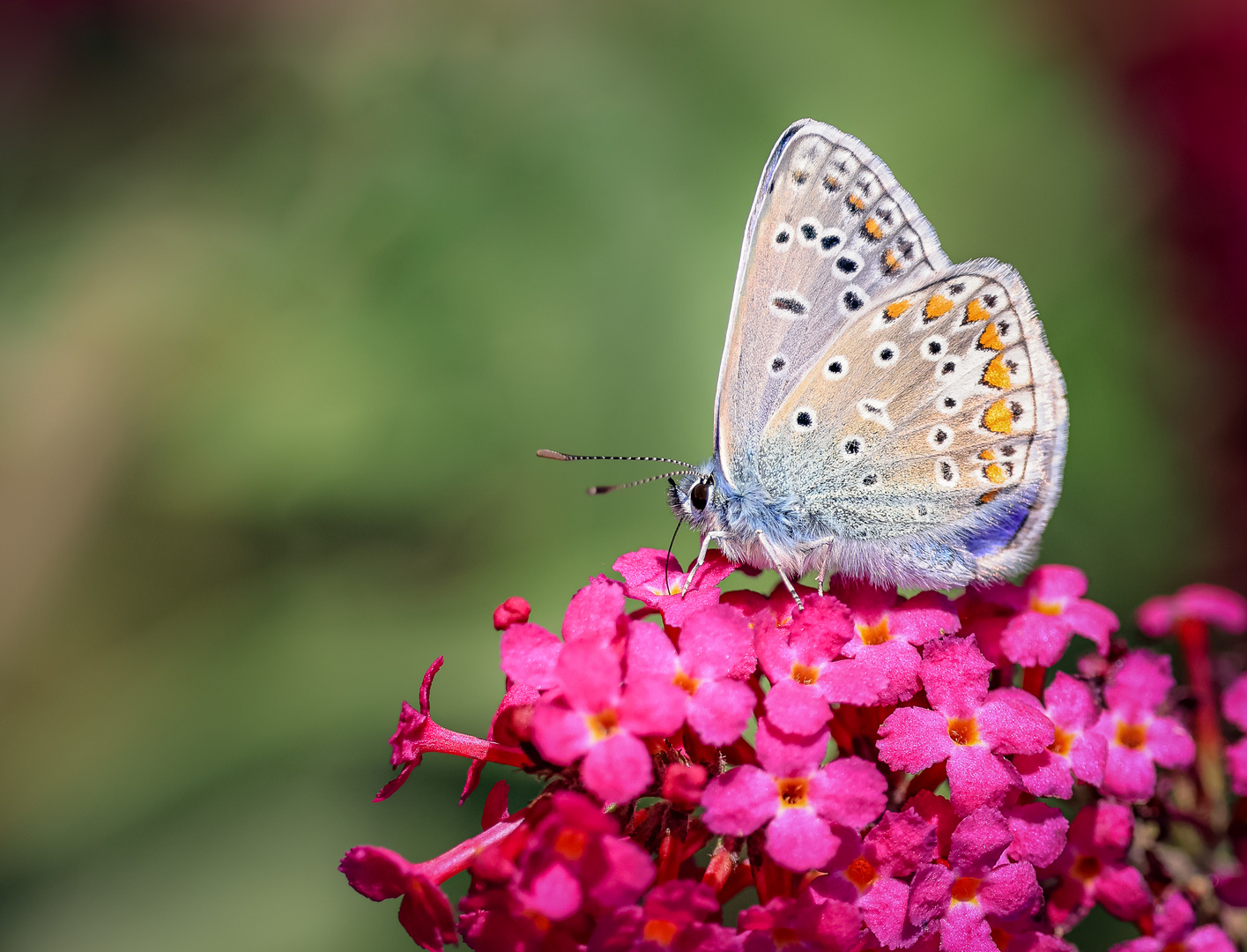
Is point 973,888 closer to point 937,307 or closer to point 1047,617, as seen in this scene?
point 1047,617

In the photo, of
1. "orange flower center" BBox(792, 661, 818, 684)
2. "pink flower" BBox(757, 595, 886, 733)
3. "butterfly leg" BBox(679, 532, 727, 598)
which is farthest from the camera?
"butterfly leg" BBox(679, 532, 727, 598)

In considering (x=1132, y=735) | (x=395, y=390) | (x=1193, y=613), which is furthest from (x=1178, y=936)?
(x=395, y=390)

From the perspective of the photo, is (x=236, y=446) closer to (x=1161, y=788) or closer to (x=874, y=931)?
(x=874, y=931)

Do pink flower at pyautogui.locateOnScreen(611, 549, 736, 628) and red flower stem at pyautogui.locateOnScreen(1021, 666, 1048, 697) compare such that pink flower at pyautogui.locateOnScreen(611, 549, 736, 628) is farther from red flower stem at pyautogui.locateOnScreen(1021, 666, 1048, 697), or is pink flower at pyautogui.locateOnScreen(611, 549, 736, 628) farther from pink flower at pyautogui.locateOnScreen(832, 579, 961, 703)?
red flower stem at pyautogui.locateOnScreen(1021, 666, 1048, 697)

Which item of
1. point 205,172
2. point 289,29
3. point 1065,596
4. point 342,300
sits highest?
point 289,29

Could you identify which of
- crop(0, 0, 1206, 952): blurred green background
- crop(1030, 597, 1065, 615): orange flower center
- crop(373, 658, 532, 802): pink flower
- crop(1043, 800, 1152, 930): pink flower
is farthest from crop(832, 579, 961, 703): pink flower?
crop(0, 0, 1206, 952): blurred green background

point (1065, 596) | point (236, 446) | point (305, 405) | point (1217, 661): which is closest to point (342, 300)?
point (305, 405)

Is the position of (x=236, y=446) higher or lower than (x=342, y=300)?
lower
